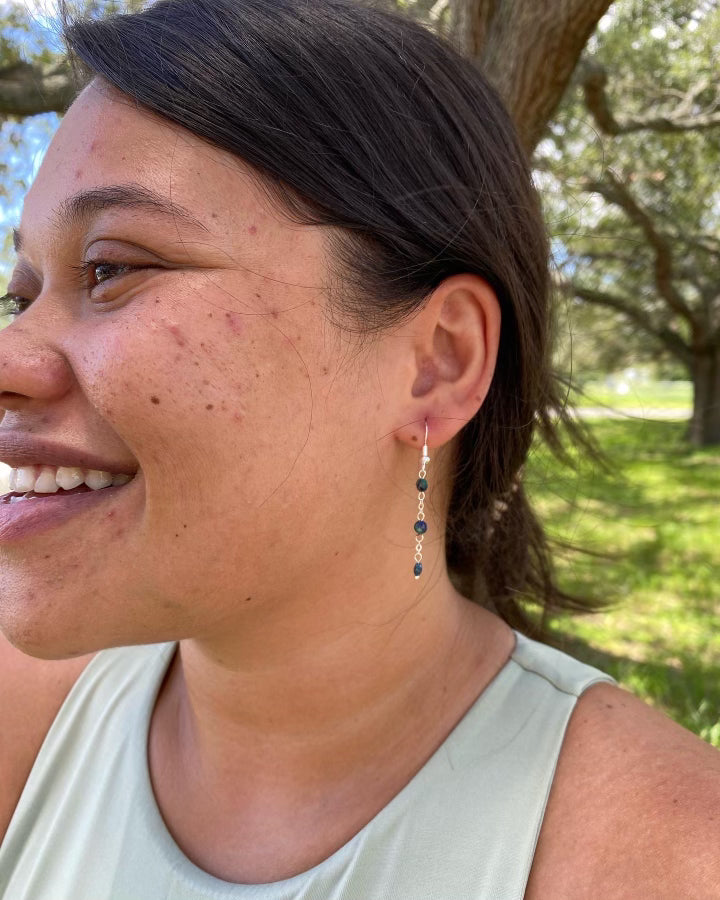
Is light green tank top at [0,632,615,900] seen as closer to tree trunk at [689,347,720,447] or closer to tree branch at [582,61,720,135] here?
tree branch at [582,61,720,135]

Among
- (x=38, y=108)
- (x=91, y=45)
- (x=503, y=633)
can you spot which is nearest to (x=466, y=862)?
(x=503, y=633)

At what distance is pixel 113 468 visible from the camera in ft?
4.39

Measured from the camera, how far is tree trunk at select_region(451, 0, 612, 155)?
2559mm

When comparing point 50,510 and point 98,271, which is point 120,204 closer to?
point 98,271

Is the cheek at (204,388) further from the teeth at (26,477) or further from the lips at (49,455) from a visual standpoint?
the teeth at (26,477)

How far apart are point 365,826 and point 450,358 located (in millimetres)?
906

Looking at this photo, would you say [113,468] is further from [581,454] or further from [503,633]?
[581,454]

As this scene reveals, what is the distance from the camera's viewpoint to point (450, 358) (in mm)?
1615

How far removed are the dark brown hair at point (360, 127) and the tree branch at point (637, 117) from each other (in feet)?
7.53

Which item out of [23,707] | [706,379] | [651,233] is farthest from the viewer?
[706,379]

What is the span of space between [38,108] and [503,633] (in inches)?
106

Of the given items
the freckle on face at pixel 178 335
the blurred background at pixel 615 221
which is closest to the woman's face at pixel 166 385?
the freckle on face at pixel 178 335

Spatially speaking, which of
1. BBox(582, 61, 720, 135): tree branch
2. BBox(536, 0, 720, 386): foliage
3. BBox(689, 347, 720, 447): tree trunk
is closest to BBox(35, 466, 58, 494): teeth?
BBox(536, 0, 720, 386): foliage

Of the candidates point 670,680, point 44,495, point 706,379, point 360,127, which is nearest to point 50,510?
point 44,495
